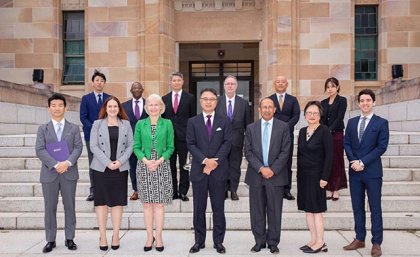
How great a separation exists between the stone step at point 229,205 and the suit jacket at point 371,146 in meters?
1.82

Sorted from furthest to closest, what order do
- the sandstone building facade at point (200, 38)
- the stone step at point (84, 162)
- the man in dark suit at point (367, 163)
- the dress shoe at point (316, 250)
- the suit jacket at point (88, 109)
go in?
1. the sandstone building facade at point (200, 38)
2. the stone step at point (84, 162)
3. the suit jacket at point (88, 109)
4. the dress shoe at point (316, 250)
5. the man in dark suit at point (367, 163)

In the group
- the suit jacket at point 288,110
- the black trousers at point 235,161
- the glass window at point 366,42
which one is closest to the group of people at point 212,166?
the black trousers at point 235,161

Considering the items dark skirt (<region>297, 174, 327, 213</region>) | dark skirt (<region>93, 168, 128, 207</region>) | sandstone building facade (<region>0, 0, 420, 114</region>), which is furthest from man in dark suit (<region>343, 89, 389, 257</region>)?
sandstone building facade (<region>0, 0, 420, 114</region>)

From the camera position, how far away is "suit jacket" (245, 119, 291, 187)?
6316 millimetres

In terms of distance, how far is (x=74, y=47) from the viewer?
665 inches

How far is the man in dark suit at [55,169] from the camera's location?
254 inches

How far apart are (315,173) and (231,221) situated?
196 cm

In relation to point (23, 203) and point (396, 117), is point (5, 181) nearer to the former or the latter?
point (23, 203)

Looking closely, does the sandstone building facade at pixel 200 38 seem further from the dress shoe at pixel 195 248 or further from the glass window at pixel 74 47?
the dress shoe at pixel 195 248

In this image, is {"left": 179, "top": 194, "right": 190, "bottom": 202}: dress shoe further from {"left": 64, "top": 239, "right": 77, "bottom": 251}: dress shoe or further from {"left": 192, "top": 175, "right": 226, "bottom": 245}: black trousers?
{"left": 64, "top": 239, "right": 77, "bottom": 251}: dress shoe

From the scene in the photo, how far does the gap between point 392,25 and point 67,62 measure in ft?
37.0

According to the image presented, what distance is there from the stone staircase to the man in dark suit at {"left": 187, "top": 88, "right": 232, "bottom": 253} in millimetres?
1277

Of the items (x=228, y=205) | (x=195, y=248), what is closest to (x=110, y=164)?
(x=195, y=248)

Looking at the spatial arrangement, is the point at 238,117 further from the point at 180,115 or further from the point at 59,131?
the point at 59,131
